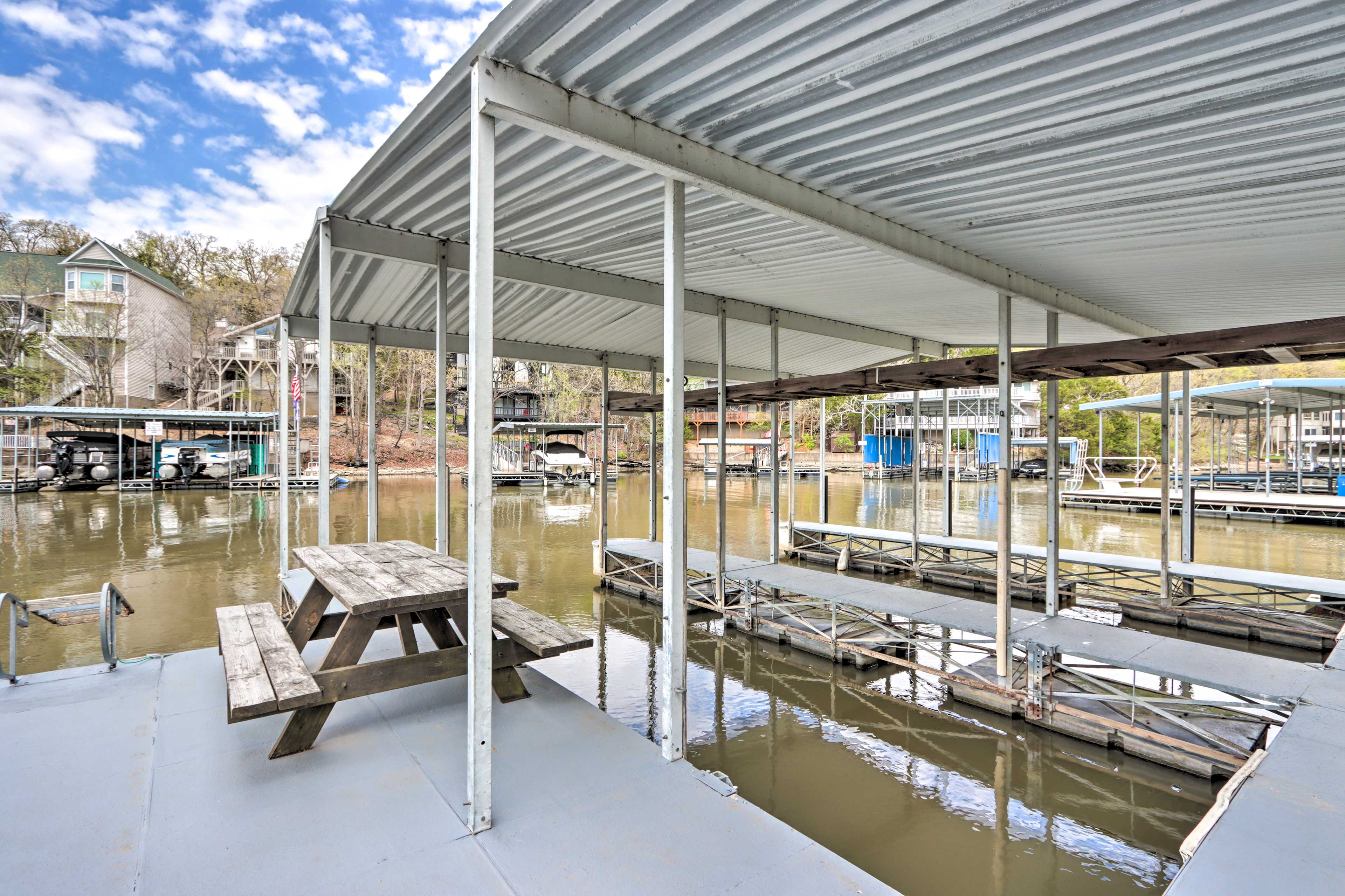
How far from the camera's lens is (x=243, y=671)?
3.01 meters

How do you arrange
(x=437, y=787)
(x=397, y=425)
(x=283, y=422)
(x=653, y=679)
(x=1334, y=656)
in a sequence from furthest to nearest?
(x=397, y=425) → (x=283, y=422) → (x=653, y=679) → (x=1334, y=656) → (x=437, y=787)

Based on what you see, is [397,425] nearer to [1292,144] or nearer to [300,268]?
[300,268]

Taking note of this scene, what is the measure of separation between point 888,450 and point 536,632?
116 ft

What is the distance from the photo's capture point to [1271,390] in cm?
1688

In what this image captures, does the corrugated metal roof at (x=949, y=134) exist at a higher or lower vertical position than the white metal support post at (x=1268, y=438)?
higher

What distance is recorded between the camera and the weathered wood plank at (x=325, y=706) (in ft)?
10.0

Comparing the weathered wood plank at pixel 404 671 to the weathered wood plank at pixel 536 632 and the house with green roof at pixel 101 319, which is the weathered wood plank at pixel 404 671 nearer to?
the weathered wood plank at pixel 536 632

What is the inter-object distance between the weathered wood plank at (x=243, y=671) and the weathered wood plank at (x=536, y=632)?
3.40 feet

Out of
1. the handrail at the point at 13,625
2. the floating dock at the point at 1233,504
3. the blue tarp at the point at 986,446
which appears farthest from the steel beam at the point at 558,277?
the blue tarp at the point at 986,446

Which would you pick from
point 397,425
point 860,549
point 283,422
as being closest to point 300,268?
point 283,422

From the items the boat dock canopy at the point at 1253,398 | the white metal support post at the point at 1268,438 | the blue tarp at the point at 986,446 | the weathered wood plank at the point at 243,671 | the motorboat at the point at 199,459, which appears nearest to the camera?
the weathered wood plank at the point at 243,671

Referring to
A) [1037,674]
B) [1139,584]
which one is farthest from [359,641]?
[1139,584]

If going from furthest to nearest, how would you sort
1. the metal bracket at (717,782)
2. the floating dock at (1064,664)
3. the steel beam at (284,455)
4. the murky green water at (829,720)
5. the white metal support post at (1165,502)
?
the white metal support post at (1165,502), the steel beam at (284,455), the floating dock at (1064,664), the murky green water at (829,720), the metal bracket at (717,782)

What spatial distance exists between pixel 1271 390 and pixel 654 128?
21.6 metres
